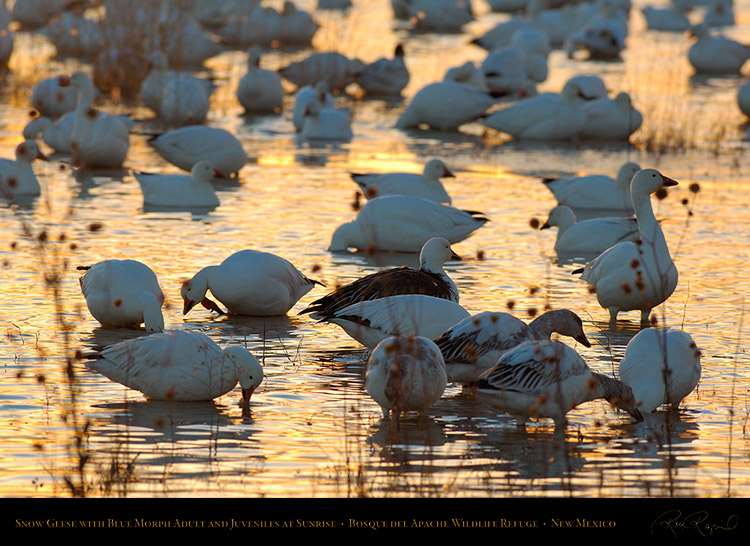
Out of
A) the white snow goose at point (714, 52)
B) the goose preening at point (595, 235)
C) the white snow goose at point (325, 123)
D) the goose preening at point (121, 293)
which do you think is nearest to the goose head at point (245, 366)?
the goose preening at point (121, 293)

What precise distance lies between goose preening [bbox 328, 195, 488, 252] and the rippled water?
198mm

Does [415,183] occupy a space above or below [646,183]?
below

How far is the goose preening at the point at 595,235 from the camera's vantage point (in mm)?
10422

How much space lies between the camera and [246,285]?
8.27 meters

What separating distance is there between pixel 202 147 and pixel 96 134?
4.10 ft

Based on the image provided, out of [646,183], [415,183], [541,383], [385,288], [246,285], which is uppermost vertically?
[646,183]

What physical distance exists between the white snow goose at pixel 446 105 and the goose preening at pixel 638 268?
27.6 ft

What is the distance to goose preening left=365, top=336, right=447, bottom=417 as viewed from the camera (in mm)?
6086

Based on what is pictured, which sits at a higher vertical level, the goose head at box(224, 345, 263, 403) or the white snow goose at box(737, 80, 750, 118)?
the goose head at box(224, 345, 263, 403)

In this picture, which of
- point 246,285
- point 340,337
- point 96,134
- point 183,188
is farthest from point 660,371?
point 96,134

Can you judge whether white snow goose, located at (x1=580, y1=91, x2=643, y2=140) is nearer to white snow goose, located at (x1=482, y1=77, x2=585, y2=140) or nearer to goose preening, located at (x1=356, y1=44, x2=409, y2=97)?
white snow goose, located at (x1=482, y1=77, x2=585, y2=140)

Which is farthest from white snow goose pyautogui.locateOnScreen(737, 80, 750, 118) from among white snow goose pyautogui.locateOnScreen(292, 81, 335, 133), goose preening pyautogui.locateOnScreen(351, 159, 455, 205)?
goose preening pyautogui.locateOnScreen(351, 159, 455, 205)

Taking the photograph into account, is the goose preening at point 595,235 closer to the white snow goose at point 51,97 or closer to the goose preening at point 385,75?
the white snow goose at point 51,97

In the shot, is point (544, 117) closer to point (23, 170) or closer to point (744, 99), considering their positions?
point (744, 99)
